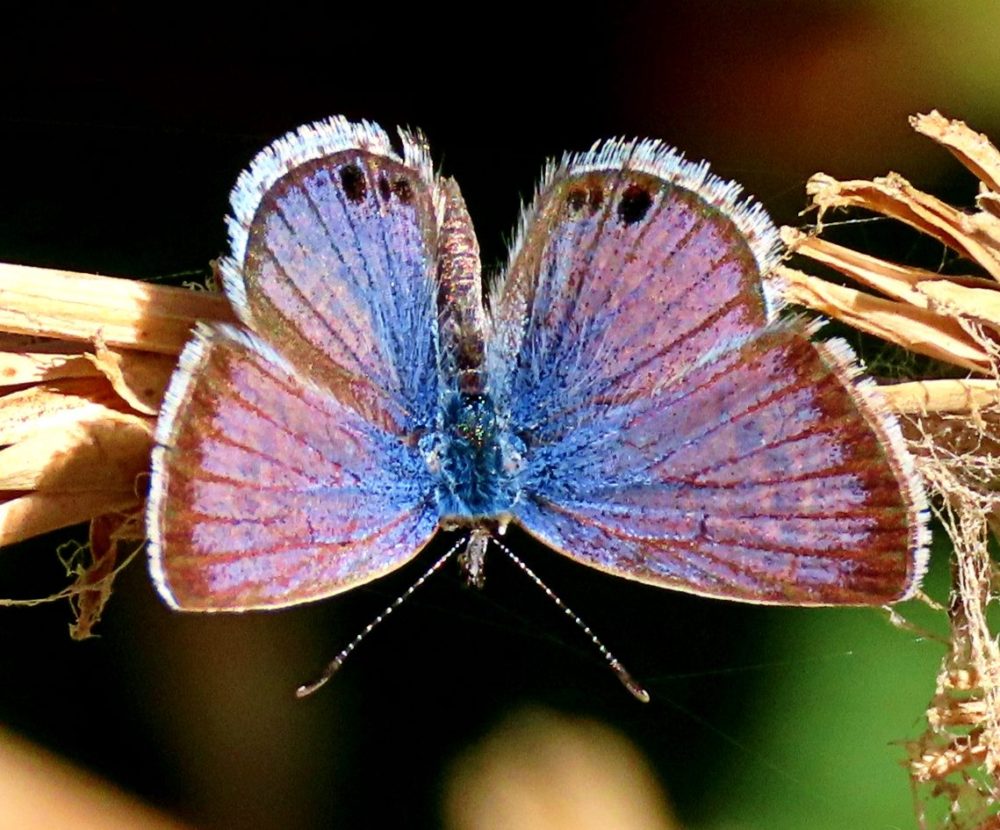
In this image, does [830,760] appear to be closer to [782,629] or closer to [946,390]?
[782,629]

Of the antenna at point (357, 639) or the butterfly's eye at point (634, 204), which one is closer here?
the antenna at point (357, 639)

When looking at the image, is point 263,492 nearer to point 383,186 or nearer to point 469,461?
point 469,461

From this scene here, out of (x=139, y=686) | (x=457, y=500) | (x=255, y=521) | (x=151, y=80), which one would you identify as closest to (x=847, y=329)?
(x=457, y=500)

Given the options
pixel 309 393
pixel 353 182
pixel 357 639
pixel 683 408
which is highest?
pixel 353 182

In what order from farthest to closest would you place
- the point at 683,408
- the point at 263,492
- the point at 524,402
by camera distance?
the point at 524,402 → the point at 683,408 → the point at 263,492

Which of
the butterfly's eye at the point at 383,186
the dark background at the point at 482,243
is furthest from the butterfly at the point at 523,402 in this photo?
the dark background at the point at 482,243

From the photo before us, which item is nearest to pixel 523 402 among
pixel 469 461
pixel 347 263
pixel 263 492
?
pixel 469 461

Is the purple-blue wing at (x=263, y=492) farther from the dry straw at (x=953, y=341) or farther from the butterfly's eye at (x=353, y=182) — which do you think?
the dry straw at (x=953, y=341)
